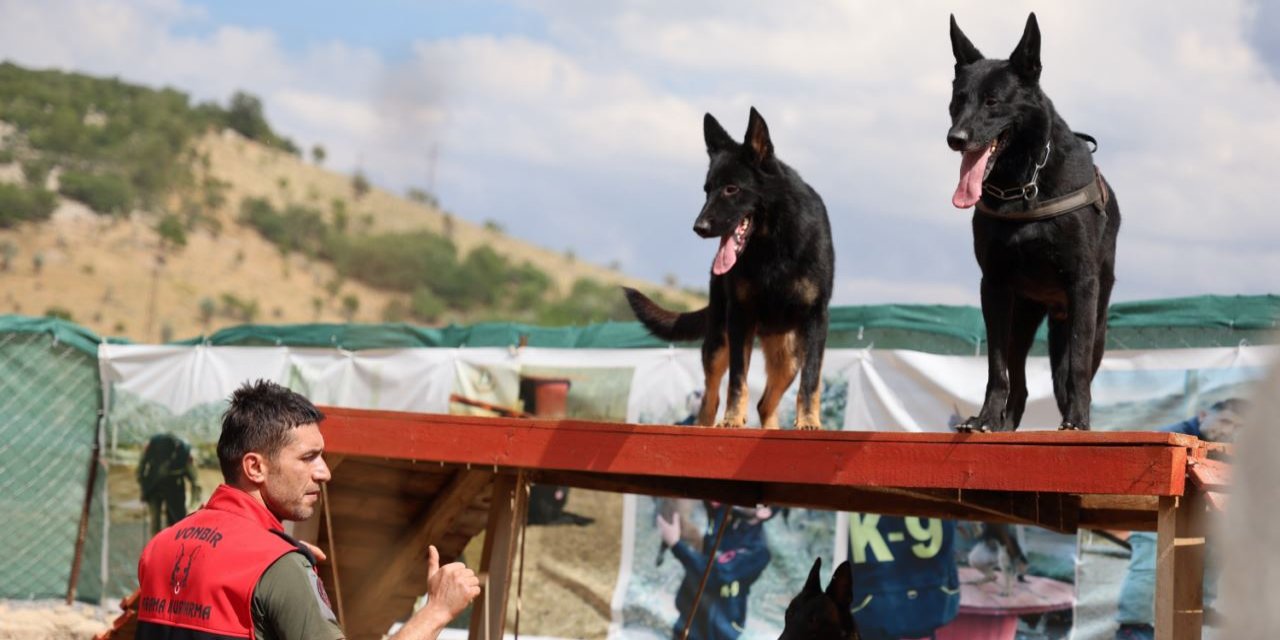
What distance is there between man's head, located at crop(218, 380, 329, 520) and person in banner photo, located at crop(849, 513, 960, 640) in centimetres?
605

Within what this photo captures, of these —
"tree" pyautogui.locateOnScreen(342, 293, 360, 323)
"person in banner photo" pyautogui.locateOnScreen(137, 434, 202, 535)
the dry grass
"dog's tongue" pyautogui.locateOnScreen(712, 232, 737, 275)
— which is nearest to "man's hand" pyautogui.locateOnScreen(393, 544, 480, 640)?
"dog's tongue" pyautogui.locateOnScreen(712, 232, 737, 275)

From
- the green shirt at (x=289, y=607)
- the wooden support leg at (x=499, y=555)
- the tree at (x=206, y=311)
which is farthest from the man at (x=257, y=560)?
the tree at (x=206, y=311)

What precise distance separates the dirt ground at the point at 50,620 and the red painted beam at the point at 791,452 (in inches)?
200

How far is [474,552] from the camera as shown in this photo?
34.4 feet

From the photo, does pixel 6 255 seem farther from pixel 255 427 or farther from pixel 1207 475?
pixel 1207 475

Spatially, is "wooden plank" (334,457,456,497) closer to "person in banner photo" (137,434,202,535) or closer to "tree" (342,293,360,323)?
"person in banner photo" (137,434,202,535)

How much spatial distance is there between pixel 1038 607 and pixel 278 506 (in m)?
6.19

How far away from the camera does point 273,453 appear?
3037 millimetres

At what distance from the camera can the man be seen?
280 centimetres

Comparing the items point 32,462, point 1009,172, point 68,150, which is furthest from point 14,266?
point 1009,172

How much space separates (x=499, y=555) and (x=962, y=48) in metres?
2.87

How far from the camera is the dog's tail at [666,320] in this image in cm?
693

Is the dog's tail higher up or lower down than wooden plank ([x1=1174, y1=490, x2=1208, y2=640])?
higher up

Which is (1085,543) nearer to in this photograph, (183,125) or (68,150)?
(68,150)
